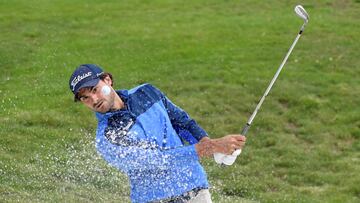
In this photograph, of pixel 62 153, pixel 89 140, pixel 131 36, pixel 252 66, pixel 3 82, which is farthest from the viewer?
pixel 131 36

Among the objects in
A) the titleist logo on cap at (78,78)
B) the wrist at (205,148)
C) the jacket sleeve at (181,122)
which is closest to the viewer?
the wrist at (205,148)

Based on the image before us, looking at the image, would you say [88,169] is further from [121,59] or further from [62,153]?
[121,59]

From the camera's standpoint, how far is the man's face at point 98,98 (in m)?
4.98

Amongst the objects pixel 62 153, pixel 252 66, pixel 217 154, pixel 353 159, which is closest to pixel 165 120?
pixel 217 154

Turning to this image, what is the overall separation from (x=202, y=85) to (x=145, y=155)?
9.05 metres

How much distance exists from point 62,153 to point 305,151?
3.99 m

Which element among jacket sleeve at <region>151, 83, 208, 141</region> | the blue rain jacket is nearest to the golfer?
the blue rain jacket

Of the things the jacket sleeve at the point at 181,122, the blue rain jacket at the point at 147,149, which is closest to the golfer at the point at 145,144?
the blue rain jacket at the point at 147,149

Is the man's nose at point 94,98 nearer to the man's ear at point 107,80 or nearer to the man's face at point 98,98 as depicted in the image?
the man's face at point 98,98

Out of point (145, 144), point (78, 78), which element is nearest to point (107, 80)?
point (78, 78)

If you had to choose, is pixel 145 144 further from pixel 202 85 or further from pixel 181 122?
pixel 202 85

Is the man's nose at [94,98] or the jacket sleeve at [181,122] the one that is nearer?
the man's nose at [94,98]

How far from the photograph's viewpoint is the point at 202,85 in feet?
45.6

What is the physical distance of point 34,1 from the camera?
2006 centimetres
